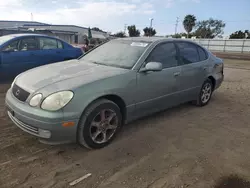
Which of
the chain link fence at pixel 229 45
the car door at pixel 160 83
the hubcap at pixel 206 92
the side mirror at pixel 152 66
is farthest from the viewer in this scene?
the chain link fence at pixel 229 45

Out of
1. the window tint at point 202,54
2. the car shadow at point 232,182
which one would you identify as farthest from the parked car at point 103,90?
the car shadow at point 232,182

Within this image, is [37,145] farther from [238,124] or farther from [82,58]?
[238,124]

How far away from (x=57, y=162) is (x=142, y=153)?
1.13 metres

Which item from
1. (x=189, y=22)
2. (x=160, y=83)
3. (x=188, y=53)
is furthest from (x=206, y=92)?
(x=189, y=22)

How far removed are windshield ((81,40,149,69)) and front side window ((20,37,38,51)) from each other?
2.93 m

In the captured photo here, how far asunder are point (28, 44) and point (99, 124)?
15.0 ft

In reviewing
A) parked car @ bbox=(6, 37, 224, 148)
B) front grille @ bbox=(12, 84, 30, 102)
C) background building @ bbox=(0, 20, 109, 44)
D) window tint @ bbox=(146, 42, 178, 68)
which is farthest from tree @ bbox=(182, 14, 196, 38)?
front grille @ bbox=(12, 84, 30, 102)

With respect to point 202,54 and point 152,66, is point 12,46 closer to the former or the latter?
point 152,66

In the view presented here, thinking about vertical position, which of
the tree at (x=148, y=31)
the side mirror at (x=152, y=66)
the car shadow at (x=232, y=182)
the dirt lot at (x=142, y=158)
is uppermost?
the tree at (x=148, y=31)

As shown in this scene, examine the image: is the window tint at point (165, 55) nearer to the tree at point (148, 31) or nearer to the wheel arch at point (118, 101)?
the wheel arch at point (118, 101)

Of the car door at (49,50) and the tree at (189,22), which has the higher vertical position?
the tree at (189,22)

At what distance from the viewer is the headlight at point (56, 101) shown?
8.91 feet

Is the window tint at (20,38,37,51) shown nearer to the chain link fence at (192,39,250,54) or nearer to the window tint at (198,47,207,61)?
the window tint at (198,47,207,61)

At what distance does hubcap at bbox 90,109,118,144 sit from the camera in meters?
3.10
